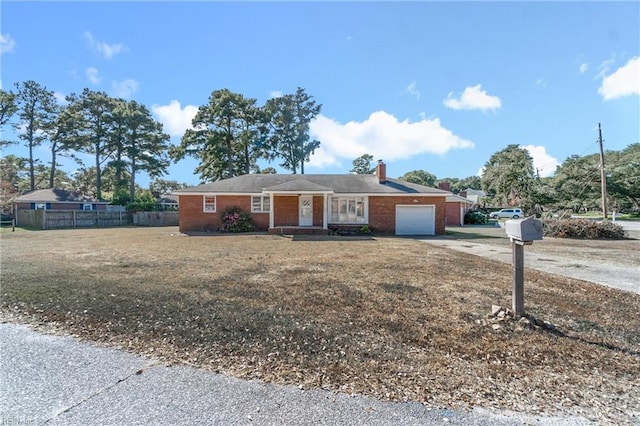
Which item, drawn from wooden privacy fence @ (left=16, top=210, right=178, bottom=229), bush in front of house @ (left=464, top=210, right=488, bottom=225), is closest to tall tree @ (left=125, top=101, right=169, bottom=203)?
wooden privacy fence @ (left=16, top=210, right=178, bottom=229)

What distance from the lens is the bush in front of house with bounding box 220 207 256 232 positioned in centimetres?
1919

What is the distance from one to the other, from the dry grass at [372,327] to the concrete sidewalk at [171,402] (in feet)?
0.55

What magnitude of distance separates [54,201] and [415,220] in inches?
Answer: 1513

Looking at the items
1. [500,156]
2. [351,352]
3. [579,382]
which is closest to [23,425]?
[351,352]

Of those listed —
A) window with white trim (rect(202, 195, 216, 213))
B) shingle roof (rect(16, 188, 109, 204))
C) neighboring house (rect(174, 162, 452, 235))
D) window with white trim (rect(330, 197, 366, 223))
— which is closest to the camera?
neighboring house (rect(174, 162, 452, 235))

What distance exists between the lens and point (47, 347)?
3549mm

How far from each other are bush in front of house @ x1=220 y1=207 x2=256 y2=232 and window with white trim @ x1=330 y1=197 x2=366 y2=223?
520cm

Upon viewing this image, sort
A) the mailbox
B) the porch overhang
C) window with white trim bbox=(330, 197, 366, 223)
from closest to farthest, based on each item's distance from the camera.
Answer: the mailbox → the porch overhang → window with white trim bbox=(330, 197, 366, 223)

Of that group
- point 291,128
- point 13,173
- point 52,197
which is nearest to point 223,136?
point 291,128

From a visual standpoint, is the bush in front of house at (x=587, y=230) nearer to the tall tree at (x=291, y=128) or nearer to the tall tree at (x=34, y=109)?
the tall tree at (x=291, y=128)

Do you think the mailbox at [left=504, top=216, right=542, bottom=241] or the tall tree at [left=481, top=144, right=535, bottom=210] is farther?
the tall tree at [left=481, top=144, right=535, bottom=210]

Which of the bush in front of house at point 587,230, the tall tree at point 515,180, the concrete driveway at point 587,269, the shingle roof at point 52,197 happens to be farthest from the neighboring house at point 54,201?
the tall tree at point 515,180

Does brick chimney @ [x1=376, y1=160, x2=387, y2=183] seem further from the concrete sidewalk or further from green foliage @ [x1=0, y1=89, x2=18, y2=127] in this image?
green foliage @ [x1=0, y1=89, x2=18, y2=127]

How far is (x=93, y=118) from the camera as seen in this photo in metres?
36.5
